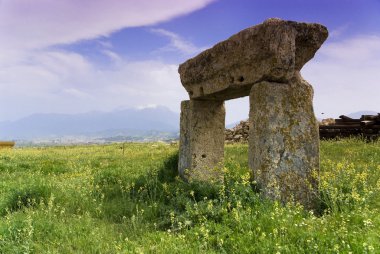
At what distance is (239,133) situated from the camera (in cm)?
2966

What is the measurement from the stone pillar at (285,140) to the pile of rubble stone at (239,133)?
20.3m

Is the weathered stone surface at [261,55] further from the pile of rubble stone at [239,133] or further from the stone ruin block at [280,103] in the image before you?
the pile of rubble stone at [239,133]

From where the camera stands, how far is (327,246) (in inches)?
174

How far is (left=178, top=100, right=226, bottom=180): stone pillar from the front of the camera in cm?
1038

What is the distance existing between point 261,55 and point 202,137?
11.5 feet

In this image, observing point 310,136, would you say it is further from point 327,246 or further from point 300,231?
point 327,246

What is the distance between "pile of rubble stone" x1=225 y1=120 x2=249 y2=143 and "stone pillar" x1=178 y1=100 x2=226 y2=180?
1750 cm

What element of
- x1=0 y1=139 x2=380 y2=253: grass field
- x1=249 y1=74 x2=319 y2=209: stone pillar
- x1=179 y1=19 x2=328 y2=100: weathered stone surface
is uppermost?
x1=179 y1=19 x2=328 y2=100: weathered stone surface

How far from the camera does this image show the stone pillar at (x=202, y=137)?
10.4m

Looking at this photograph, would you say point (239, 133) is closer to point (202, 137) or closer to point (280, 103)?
point (202, 137)

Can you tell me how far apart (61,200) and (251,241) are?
4858 mm

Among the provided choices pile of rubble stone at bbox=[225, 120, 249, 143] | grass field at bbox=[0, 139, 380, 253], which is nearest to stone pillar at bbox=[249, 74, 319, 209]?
grass field at bbox=[0, 139, 380, 253]

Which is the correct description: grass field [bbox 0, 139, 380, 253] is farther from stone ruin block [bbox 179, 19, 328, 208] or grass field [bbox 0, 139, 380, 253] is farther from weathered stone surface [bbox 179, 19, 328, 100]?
weathered stone surface [bbox 179, 19, 328, 100]

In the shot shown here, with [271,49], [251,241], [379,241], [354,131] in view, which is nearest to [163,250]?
[251,241]
